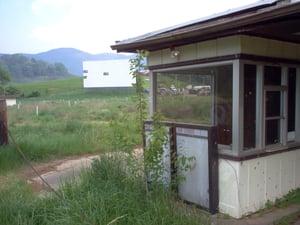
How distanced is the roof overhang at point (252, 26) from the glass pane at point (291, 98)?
51 cm

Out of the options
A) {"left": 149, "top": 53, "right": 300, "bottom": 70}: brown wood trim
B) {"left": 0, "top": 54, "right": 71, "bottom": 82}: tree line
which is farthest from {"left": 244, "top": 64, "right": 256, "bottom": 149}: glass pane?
{"left": 0, "top": 54, "right": 71, "bottom": 82}: tree line

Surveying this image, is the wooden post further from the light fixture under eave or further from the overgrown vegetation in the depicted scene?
the light fixture under eave

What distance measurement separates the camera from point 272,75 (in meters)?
4.70

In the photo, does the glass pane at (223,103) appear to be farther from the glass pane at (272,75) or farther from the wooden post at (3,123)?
the wooden post at (3,123)

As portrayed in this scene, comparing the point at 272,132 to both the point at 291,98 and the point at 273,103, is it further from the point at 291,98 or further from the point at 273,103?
the point at 291,98

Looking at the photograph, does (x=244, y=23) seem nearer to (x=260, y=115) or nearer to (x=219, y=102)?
(x=260, y=115)

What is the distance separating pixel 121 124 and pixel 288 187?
2.76 m

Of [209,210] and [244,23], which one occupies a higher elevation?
[244,23]

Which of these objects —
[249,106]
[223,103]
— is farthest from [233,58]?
[223,103]

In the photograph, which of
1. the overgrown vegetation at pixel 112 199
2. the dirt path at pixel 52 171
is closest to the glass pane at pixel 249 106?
the overgrown vegetation at pixel 112 199

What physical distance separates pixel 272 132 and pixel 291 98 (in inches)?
27.1

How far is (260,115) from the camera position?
4477 millimetres

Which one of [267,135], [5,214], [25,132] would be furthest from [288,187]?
[25,132]

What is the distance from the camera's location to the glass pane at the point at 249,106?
438 centimetres
